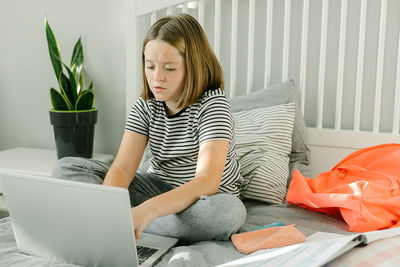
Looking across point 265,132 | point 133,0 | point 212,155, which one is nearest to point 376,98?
point 265,132

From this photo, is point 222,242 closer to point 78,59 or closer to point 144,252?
point 144,252

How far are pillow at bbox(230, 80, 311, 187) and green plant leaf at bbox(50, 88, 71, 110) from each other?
0.68 metres

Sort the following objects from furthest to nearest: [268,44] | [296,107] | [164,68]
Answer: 1. [268,44]
2. [296,107]
3. [164,68]

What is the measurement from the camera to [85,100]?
1.98m

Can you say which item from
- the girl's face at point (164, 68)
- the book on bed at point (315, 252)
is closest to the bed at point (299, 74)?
the girl's face at point (164, 68)

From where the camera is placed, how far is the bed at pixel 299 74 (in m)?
1.64

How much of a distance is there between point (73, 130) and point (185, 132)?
29.3 inches

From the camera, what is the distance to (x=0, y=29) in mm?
2307

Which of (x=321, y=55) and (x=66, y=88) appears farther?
(x=66, y=88)

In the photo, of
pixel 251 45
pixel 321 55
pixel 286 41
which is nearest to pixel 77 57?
pixel 251 45

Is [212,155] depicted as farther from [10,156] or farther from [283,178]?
[10,156]

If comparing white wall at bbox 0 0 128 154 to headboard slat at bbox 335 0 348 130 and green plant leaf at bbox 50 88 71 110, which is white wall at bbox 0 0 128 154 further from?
headboard slat at bbox 335 0 348 130

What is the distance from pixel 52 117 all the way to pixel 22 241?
0.96 m

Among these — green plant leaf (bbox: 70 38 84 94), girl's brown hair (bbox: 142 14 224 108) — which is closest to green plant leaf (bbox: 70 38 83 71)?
green plant leaf (bbox: 70 38 84 94)
